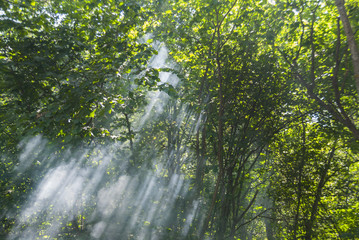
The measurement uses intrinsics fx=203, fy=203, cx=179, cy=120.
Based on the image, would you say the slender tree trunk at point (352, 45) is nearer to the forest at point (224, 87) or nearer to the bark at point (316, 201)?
the forest at point (224, 87)

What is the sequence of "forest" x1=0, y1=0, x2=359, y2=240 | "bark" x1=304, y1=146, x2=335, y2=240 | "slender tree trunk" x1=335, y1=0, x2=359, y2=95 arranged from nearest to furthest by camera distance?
"slender tree trunk" x1=335, y1=0, x2=359, y2=95
"forest" x1=0, y1=0, x2=359, y2=240
"bark" x1=304, y1=146, x2=335, y2=240

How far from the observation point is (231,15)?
15.8ft

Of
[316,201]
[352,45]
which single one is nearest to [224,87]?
[352,45]

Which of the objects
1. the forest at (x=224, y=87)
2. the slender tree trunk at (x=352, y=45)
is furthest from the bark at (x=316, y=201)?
the slender tree trunk at (x=352, y=45)

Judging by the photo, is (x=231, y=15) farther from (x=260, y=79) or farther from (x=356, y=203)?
(x=356, y=203)

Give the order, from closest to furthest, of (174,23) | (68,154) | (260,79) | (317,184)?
1. (317,184)
2. (260,79)
3. (174,23)
4. (68,154)

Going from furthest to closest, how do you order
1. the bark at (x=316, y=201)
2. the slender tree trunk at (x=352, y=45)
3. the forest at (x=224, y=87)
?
the bark at (x=316, y=201), the forest at (x=224, y=87), the slender tree trunk at (x=352, y=45)

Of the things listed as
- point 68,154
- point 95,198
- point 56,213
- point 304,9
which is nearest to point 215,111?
point 304,9

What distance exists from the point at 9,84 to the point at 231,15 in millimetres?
4540

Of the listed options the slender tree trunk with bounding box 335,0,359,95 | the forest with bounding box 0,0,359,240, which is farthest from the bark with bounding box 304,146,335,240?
the slender tree trunk with bounding box 335,0,359,95

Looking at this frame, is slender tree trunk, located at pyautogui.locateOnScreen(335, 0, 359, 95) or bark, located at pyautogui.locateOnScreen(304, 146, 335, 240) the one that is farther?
bark, located at pyautogui.locateOnScreen(304, 146, 335, 240)

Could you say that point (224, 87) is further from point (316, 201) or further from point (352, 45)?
point (316, 201)

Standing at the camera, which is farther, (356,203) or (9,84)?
(356,203)

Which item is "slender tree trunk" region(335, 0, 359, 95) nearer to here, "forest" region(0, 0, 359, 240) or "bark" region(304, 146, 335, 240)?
"forest" region(0, 0, 359, 240)
